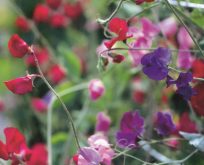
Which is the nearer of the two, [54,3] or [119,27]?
[119,27]

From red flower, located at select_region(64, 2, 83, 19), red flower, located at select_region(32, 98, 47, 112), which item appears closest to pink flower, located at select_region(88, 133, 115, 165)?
red flower, located at select_region(32, 98, 47, 112)

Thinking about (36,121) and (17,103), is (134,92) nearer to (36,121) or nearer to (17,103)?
(36,121)

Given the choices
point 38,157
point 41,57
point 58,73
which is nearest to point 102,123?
point 38,157

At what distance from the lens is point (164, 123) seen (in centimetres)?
85

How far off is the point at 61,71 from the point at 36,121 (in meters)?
0.17

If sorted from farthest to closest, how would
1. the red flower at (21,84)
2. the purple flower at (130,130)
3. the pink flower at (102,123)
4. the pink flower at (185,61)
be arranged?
the pink flower at (102,123), the pink flower at (185,61), the purple flower at (130,130), the red flower at (21,84)

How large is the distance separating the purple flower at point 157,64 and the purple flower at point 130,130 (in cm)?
10

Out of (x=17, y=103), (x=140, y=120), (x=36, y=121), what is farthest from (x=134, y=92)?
(x=140, y=120)

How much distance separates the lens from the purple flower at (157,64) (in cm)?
72

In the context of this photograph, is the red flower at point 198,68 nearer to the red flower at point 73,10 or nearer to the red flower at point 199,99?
the red flower at point 199,99

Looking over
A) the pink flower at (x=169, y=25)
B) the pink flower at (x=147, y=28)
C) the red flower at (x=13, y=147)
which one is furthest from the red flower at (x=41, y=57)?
the red flower at (x=13, y=147)

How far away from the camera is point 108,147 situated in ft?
2.48

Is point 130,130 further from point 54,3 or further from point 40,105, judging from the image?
point 54,3

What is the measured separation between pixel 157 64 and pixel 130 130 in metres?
0.13
